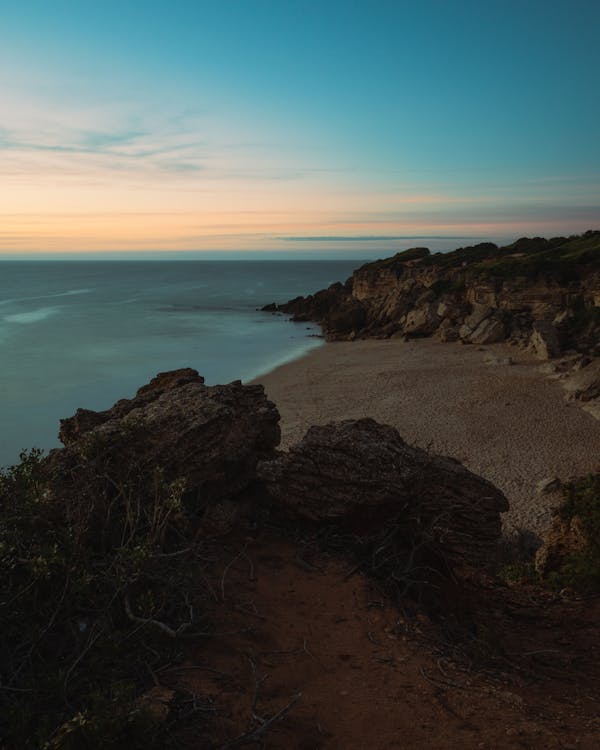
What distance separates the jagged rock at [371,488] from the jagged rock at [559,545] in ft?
8.19

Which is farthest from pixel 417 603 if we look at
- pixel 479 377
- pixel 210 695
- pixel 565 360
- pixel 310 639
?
pixel 565 360

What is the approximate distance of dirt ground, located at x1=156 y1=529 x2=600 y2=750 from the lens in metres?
4.31

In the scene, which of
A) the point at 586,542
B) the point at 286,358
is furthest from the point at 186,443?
the point at 286,358

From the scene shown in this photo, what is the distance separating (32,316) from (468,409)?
62.0m

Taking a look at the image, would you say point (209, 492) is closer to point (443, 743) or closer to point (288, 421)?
point (443, 743)

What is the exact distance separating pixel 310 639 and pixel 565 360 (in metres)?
31.3

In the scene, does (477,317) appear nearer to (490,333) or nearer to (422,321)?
(490,333)

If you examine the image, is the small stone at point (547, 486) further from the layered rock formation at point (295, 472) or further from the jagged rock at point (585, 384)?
the jagged rock at point (585, 384)

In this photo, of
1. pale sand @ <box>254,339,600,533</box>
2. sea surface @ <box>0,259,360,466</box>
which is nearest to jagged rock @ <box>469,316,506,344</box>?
pale sand @ <box>254,339,600,533</box>

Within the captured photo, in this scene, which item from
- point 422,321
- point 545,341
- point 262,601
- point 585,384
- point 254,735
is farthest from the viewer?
point 422,321

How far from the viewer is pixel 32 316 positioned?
7194 cm

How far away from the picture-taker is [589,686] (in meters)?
6.08

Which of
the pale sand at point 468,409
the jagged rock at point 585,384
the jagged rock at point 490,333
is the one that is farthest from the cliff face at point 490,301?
the jagged rock at point 585,384

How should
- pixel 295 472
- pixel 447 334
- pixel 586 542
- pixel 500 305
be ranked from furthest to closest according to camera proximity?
pixel 500 305 < pixel 447 334 < pixel 586 542 < pixel 295 472
